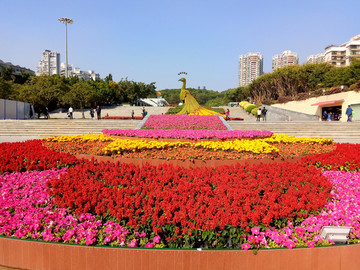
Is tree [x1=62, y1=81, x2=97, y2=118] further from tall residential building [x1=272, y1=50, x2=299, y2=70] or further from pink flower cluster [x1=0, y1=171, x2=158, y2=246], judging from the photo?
tall residential building [x1=272, y1=50, x2=299, y2=70]

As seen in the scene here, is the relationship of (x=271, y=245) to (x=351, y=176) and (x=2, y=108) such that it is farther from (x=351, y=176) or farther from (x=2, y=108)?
(x=2, y=108)

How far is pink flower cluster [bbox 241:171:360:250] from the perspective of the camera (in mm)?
2725

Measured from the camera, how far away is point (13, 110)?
73.3ft

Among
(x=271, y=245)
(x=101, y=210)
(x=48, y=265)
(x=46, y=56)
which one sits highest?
(x=46, y=56)

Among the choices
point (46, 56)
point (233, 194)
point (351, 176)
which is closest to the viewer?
point (233, 194)

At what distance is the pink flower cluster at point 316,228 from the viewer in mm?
2725

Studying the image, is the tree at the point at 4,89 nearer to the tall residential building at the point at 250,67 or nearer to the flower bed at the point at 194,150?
the flower bed at the point at 194,150

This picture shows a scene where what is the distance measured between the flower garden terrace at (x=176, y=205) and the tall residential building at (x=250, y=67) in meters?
124

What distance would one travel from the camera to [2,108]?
2073 centimetres

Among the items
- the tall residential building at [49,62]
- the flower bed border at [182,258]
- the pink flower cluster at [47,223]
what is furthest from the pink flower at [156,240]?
the tall residential building at [49,62]

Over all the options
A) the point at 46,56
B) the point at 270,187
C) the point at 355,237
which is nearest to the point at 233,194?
the point at 270,187

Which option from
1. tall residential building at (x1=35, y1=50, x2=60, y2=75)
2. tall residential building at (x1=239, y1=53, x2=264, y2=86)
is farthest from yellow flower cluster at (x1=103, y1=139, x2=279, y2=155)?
tall residential building at (x1=35, y1=50, x2=60, y2=75)

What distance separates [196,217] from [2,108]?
22472mm

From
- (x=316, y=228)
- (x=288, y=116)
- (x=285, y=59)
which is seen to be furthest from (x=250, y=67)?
(x=316, y=228)
